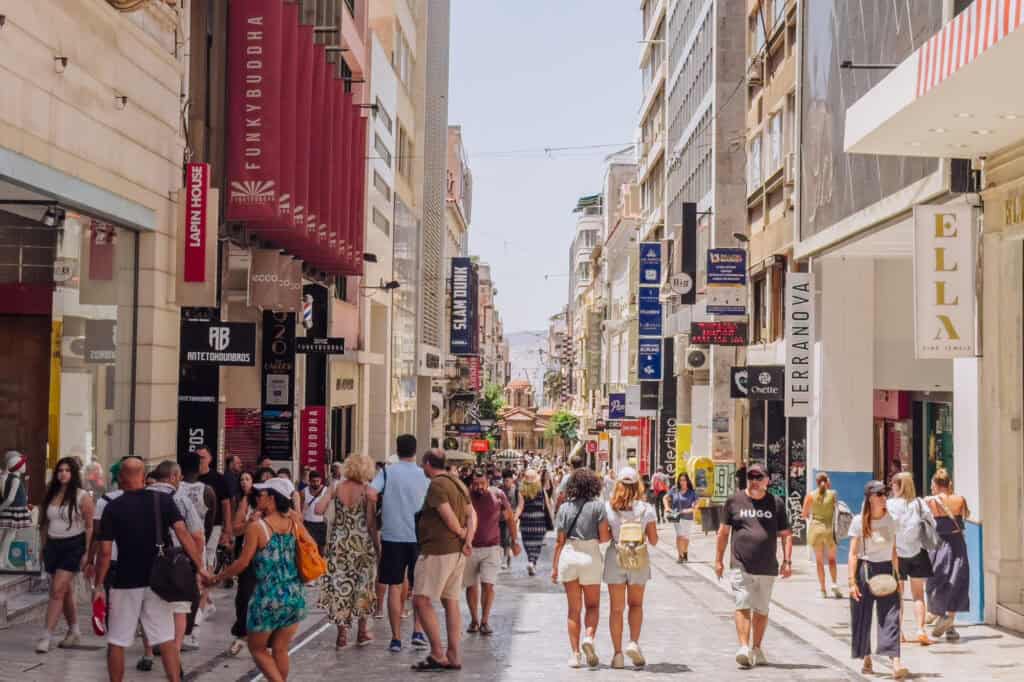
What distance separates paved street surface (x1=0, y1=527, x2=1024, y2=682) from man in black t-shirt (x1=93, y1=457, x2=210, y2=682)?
1289 millimetres

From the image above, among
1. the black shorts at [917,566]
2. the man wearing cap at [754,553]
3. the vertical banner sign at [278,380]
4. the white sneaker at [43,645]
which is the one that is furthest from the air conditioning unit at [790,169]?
the white sneaker at [43,645]

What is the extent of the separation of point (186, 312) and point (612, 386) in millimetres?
63625

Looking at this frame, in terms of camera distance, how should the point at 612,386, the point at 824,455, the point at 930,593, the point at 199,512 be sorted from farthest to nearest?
the point at 612,386, the point at 824,455, the point at 930,593, the point at 199,512

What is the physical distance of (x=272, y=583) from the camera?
10.4m

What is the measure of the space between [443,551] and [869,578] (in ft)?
12.4

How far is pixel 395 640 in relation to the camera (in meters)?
13.5

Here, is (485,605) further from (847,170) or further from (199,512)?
(847,170)

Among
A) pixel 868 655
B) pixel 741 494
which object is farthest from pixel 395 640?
pixel 868 655

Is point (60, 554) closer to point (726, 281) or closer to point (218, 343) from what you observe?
point (218, 343)

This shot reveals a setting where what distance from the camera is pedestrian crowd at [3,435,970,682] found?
1045 cm

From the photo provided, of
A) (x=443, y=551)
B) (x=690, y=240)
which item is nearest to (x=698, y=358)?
(x=690, y=240)

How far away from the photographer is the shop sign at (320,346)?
3106 centimetres

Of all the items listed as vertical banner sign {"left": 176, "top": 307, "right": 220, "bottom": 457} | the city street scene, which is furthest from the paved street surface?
vertical banner sign {"left": 176, "top": 307, "right": 220, "bottom": 457}

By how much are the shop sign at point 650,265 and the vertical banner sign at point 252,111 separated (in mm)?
31911
